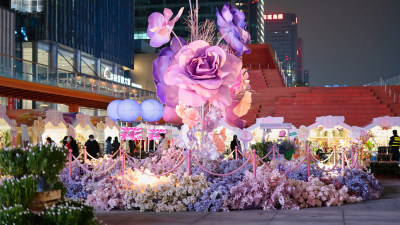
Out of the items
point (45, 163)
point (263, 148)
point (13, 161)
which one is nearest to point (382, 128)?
Result: point (263, 148)

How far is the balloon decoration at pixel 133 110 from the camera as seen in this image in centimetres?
1662

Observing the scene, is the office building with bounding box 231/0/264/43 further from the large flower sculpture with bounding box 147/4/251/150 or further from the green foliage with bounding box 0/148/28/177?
the green foliage with bounding box 0/148/28/177

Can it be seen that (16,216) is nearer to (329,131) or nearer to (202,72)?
(202,72)

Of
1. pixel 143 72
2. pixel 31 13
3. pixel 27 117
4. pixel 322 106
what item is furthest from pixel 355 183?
pixel 143 72

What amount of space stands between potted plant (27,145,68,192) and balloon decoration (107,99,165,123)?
10451mm

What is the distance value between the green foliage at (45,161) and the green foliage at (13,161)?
0.29ft

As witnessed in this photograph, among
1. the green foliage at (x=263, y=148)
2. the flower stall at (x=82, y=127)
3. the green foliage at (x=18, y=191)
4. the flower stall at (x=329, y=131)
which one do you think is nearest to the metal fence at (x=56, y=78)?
the flower stall at (x=82, y=127)

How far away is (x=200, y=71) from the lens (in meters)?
9.59

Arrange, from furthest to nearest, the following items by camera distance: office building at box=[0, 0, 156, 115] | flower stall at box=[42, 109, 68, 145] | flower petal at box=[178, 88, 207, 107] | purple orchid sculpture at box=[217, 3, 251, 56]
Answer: office building at box=[0, 0, 156, 115], flower stall at box=[42, 109, 68, 145], purple orchid sculpture at box=[217, 3, 251, 56], flower petal at box=[178, 88, 207, 107]

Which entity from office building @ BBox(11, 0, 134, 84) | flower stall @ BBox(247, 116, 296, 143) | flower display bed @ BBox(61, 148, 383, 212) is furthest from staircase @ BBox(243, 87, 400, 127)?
office building @ BBox(11, 0, 134, 84)

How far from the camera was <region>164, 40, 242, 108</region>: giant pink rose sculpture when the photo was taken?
962 cm

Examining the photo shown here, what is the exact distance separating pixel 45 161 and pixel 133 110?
35.6 ft

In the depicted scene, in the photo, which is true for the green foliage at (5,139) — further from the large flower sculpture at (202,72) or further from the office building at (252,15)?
the office building at (252,15)

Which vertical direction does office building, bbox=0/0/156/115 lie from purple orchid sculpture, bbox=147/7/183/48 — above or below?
above
